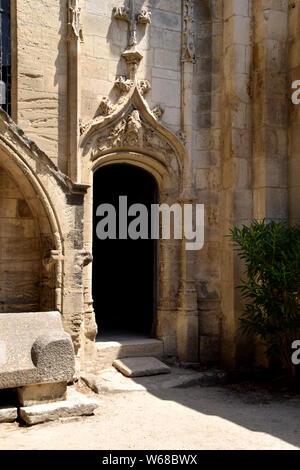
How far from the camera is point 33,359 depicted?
5195 millimetres

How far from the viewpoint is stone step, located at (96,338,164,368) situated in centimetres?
715

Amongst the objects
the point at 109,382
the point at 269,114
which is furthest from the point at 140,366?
the point at 269,114

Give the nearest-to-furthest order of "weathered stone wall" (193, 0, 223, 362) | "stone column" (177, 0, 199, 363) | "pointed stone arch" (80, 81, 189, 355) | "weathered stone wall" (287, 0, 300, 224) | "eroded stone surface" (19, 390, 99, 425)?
"eroded stone surface" (19, 390, 99, 425), "pointed stone arch" (80, 81, 189, 355), "weathered stone wall" (287, 0, 300, 224), "stone column" (177, 0, 199, 363), "weathered stone wall" (193, 0, 223, 362)

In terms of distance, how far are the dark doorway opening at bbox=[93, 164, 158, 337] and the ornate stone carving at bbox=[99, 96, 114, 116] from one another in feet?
4.41

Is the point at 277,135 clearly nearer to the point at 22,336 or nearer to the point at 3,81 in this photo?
the point at 3,81

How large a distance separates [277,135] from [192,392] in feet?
12.6

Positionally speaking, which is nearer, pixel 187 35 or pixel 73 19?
pixel 73 19

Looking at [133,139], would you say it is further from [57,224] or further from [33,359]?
[33,359]

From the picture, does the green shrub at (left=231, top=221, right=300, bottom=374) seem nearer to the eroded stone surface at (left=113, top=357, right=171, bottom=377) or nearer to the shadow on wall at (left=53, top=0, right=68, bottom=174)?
the eroded stone surface at (left=113, top=357, right=171, bottom=377)

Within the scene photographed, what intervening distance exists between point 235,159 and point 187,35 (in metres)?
1.98

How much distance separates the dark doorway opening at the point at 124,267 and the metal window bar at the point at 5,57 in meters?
2.35

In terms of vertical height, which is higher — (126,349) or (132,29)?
(132,29)

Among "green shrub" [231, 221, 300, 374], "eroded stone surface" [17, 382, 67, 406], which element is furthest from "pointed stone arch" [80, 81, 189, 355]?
"eroded stone surface" [17, 382, 67, 406]

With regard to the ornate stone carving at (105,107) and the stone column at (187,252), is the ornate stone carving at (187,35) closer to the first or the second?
the stone column at (187,252)
